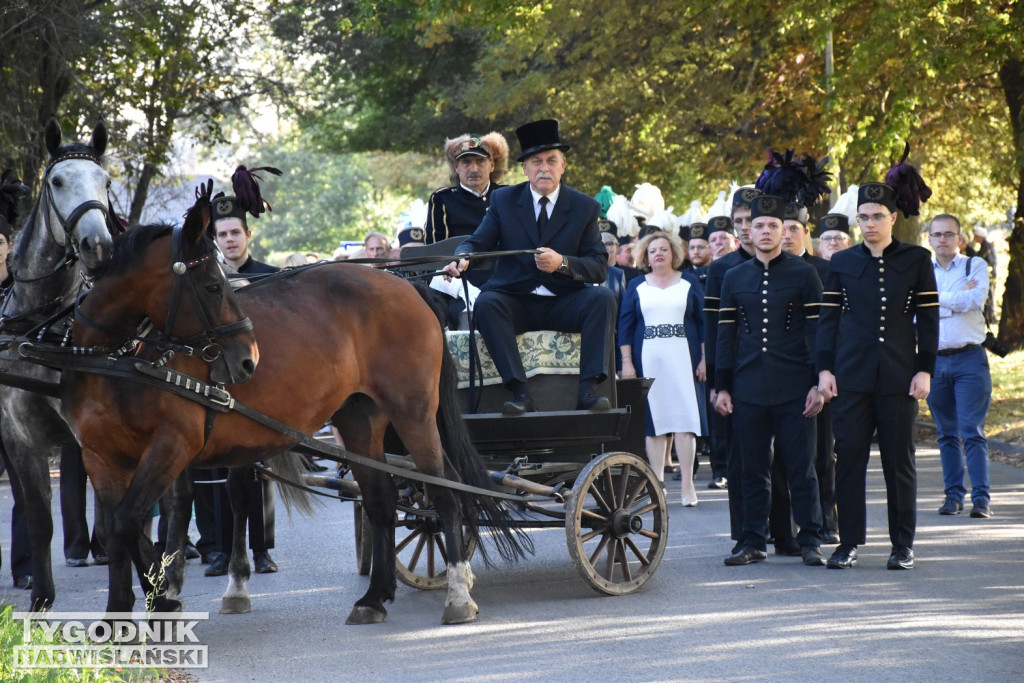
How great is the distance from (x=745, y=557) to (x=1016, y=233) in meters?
11.8

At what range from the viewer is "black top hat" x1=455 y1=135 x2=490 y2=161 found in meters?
9.60

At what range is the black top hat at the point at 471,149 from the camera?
9.60 metres

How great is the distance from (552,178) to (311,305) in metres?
1.90

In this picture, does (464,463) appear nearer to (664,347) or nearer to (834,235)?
(664,347)

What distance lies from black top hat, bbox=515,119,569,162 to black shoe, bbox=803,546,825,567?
3.10 metres

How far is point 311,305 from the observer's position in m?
7.25

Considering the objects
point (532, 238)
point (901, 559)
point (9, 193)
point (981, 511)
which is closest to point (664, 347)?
point (981, 511)

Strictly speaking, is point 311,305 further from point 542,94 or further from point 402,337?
point 542,94

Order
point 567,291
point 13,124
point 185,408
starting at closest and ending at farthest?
point 185,408, point 567,291, point 13,124

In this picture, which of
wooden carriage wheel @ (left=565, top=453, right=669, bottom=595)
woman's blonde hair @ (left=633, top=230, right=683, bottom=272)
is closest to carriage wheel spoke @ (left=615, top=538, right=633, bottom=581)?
wooden carriage wheel @ (left=565, top=453, right=669, bottom=595)

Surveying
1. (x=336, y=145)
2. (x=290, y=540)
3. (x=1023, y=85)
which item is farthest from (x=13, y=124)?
(x=336, y=145)

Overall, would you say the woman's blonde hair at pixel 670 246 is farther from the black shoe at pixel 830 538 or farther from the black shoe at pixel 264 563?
the black shoe at pixel 264 563

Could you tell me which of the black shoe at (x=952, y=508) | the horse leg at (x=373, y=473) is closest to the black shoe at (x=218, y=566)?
the horse leg at (x=373, y=473)

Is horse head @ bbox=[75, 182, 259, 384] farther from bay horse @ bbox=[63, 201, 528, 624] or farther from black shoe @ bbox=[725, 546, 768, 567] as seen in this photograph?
black shoe @ bbox=[725, 546, 768, 567]
